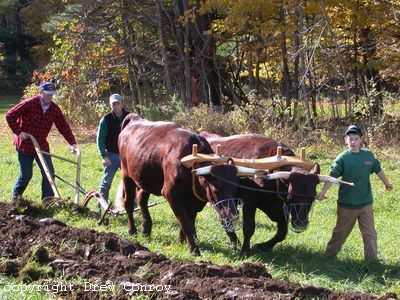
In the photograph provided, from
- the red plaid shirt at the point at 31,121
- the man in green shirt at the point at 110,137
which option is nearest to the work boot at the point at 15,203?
the red plaid shirt at the point at 31,121

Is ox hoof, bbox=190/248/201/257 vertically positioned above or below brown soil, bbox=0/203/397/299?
below

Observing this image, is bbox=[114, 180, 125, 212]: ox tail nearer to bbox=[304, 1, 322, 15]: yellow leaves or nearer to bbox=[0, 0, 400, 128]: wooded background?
bbox=[0, 0, 400, 128]: wooded background

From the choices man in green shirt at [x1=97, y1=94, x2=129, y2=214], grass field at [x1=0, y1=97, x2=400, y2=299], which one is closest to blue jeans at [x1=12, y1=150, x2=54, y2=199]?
grass field at [x1=0, y1=97, x2=400, y2=299]

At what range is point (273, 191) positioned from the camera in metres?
8.70

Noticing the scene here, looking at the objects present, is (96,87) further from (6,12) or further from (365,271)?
(6,12)

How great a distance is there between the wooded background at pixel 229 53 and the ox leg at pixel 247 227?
33.2ft

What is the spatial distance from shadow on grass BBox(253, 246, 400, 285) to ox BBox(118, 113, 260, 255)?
0.89 metres

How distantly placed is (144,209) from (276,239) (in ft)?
7.01

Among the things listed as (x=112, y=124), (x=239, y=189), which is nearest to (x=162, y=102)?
(x=112, y=124)

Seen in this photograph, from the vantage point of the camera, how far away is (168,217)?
37.6 feet

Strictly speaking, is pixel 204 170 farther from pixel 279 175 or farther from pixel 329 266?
pixel 329 266

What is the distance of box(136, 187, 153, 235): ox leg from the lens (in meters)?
10.1

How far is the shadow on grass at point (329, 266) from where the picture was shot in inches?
312

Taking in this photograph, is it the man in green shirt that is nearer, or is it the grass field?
the grass field
